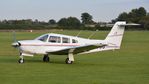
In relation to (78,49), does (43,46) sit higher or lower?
higher

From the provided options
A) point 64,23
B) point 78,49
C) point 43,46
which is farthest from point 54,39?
point 64,23

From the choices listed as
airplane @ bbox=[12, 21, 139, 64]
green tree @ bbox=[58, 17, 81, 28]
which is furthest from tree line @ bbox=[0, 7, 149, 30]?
airplane @ bbox=[12, 21, 139, 64]

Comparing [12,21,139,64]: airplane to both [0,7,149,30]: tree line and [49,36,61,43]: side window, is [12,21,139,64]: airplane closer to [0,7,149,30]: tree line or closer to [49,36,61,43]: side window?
[49,36,61,43]: side window

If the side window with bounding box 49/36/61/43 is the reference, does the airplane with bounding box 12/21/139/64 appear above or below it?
below

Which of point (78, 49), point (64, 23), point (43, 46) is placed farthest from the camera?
point (64, 23)

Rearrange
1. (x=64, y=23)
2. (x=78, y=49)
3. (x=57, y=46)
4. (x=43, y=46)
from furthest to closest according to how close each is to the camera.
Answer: (x=64, y=23) < (x=57, y=46) < (x=43, y=46) < (x=78, y=49)

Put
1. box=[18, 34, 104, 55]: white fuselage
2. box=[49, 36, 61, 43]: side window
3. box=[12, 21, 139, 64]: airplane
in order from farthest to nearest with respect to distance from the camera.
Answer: box=[49, 36, 61, 43]: side window < box=[18, 34, 104, 55]: white fuselage < box=[12, 21, 139, 64]: airplane

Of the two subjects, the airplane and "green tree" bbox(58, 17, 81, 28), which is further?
"green tree" bbox(58, 17, 81, 28)

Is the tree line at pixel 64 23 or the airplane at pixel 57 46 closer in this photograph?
the airplane at pixel 57 46

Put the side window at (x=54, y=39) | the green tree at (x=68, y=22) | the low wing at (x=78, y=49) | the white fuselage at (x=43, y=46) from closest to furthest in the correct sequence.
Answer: the low wing at (x=78, y=49) < the white fuselage at (x=43, y=46) < the side window at (x=54, y=39) < the green tree at (x=68, y=22)

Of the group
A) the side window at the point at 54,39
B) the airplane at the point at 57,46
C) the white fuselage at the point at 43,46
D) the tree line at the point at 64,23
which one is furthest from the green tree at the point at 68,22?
the side window at the point at 54,39

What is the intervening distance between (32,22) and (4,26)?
31.7 m

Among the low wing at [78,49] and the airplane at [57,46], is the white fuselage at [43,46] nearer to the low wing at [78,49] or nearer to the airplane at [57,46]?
the airplane at [57,46]

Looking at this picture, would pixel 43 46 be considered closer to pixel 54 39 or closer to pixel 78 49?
pixel 54 39
